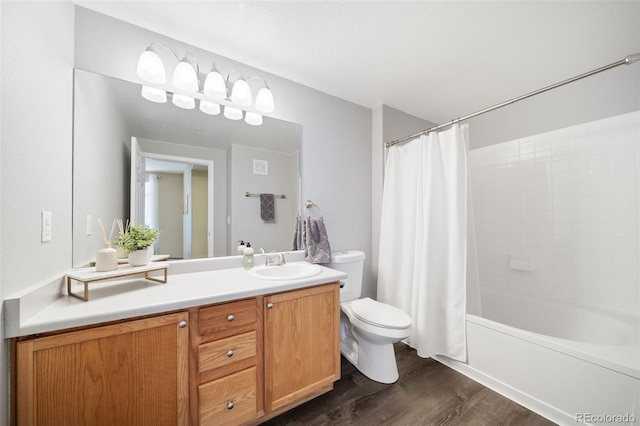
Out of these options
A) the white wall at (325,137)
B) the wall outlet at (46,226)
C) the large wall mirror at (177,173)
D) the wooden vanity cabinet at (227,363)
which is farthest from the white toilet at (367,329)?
the wall outlet at (46,226)

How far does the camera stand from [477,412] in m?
1.33

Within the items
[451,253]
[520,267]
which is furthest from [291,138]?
[520,267]

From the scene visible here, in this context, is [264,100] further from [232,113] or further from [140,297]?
[140,297]

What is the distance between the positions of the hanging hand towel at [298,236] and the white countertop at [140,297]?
476 millimetres

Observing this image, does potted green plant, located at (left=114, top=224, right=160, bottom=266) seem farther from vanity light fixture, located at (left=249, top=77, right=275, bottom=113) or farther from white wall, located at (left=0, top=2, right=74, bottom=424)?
vanity light fixture, located at (left=249, top=77, right=275, bottom=113)

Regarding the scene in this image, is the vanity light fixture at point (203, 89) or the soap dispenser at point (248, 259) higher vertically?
the vanity light fixture at point (203, 89)

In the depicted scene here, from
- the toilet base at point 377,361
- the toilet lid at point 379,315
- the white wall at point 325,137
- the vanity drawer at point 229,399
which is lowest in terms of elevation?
the toilet base at point 377,361

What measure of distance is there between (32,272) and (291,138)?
1.58 meters

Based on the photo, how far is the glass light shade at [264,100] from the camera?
1627 mm

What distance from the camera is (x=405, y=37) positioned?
4.72ft

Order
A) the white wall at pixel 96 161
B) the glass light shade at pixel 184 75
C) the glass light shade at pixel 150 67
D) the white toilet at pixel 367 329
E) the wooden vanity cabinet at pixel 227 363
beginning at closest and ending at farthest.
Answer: the wooden vanity cabinet at pixel 227 363 < the white wall at pixel 96 161 < the glass light shade at pixel 150 67 < the glass light shade at pixel 184 75 < the white toilet at pixel 367 329

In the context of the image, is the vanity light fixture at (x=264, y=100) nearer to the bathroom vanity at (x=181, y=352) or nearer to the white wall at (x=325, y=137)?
the white wall at (x=325, y=137)

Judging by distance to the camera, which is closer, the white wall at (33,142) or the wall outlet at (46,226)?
the white wall at (33,142)

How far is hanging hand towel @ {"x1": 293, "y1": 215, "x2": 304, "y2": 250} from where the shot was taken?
6.16 ft
